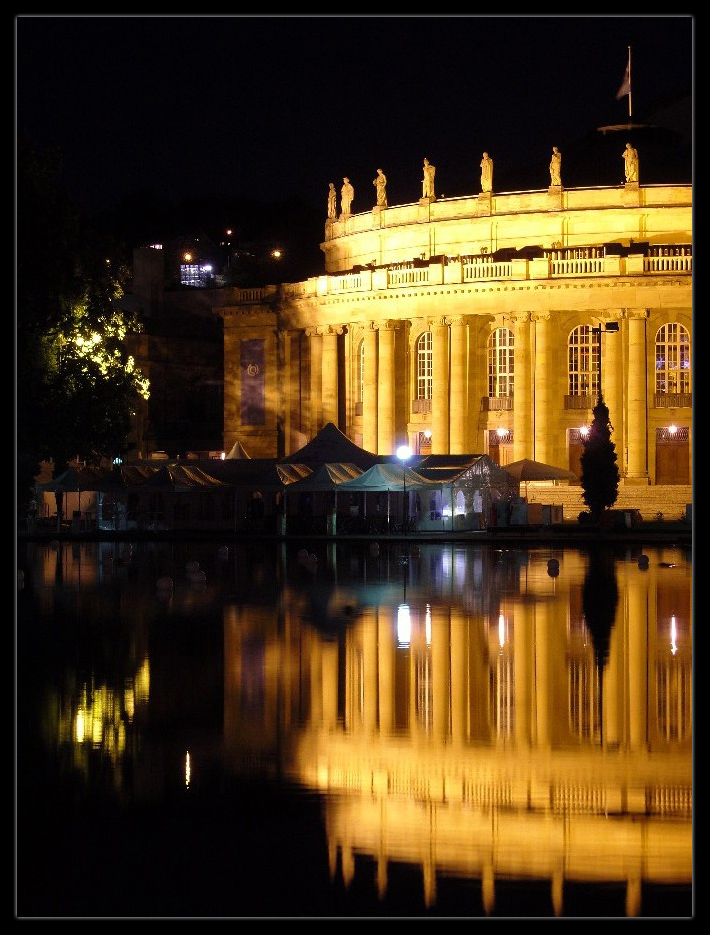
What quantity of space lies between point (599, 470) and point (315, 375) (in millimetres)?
34621

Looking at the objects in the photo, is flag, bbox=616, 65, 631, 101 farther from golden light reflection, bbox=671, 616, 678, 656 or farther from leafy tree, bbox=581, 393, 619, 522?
golden light reflection, bbox=671, 616, 678, 656

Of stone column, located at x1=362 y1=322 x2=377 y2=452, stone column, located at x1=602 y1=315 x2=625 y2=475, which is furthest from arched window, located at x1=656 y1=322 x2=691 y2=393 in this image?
stone column, located at x1=362 y1=322 x2=377 y2=452

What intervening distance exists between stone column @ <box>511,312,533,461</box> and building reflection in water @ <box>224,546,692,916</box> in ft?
198

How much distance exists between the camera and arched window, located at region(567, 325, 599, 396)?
95938 millimetres

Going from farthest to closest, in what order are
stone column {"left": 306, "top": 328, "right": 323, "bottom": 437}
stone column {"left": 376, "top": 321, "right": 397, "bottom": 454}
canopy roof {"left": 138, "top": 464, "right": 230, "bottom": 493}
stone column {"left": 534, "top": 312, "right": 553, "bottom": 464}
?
stone column {"left": 306, "top": 328, "right": 323, "bottom": 437} < stone column {"left": 376, "top": 321, "right": 397, "bottom": 454} < stone column {"left": 534, "top": 312, "right": 553, "bottom": 464} < canopy roof {"left": 138, "top": 464, "right": 230, "bottom": 493}

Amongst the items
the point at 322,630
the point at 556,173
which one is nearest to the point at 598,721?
the point at 322,630

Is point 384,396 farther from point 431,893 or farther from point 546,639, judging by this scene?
point 431,893

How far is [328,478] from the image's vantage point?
7125 cm

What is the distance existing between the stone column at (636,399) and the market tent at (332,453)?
2301 centimetres

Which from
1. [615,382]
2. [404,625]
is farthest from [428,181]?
[404,625]

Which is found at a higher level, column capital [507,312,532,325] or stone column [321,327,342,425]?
column capital [507,312,532,325]

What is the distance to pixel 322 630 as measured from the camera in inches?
1152

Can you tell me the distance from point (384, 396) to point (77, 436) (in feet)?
155

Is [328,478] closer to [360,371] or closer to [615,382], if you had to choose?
[615,382]
